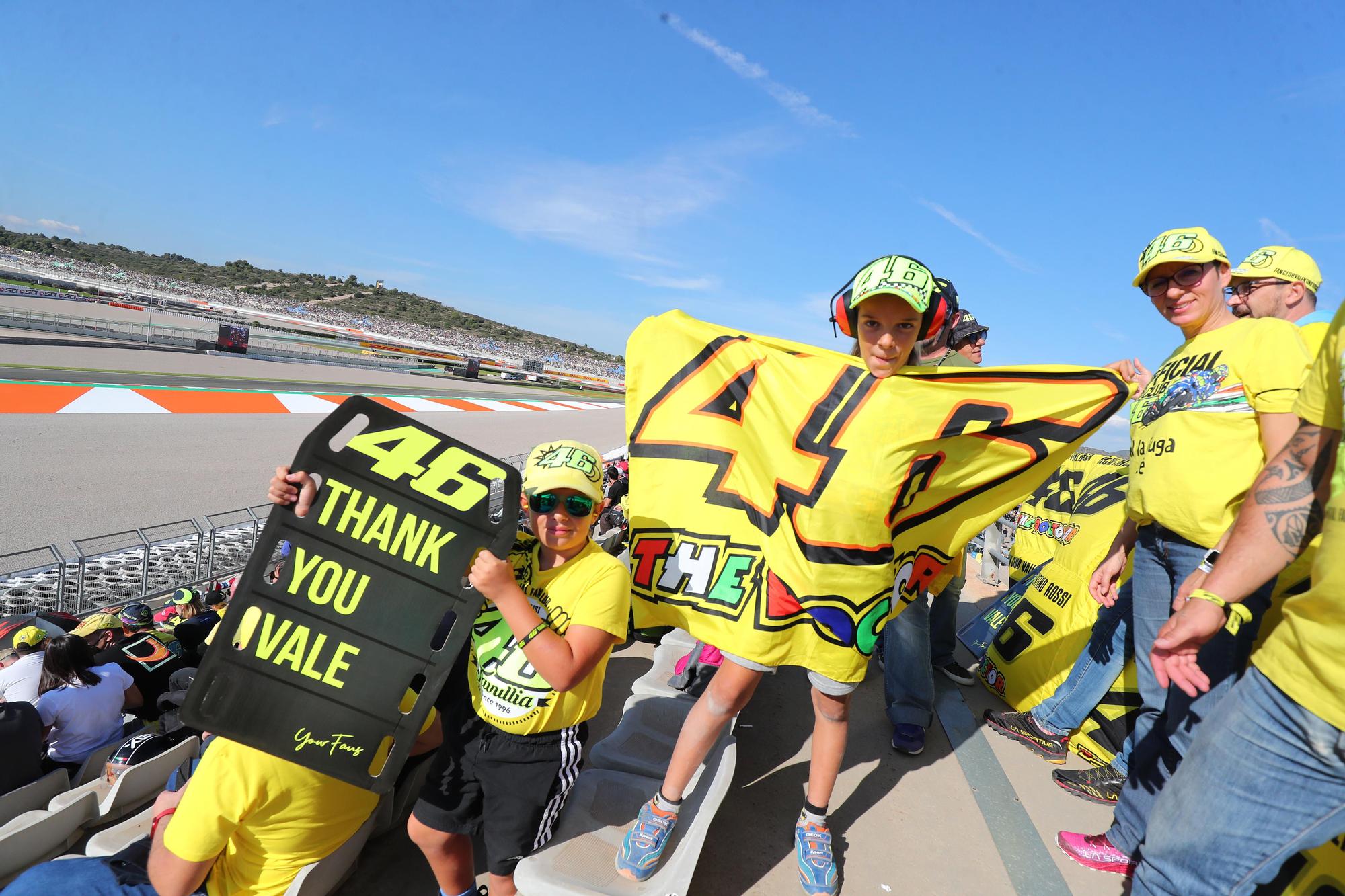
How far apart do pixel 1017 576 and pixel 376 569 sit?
5597 millimetres

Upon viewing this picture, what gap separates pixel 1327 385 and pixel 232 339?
3980cm

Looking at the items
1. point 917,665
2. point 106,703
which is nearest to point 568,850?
point 917,665

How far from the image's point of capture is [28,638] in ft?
12.8

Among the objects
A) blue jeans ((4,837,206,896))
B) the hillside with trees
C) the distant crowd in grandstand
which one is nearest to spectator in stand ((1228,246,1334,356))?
blue jeans ((4,837,206,896))

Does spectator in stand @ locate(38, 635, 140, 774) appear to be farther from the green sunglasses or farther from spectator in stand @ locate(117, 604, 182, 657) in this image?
the green sunglasses

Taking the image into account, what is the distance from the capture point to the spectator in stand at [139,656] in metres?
4.16

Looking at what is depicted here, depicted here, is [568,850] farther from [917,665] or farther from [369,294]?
[369,294]

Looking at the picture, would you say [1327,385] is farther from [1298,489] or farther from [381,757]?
[381,757]

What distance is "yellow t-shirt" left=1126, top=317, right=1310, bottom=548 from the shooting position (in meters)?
2.41

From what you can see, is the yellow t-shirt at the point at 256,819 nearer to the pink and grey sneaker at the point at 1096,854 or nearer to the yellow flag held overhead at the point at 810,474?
the yellow flag held overhead at the point at 810,474

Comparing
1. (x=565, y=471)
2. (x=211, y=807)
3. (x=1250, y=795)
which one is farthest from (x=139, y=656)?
(x=1250, y=795)

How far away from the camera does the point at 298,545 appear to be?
1938mm

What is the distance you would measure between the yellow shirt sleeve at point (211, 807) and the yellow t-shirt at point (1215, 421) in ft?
10.6

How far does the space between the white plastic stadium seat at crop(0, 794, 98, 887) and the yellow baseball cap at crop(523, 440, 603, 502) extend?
1918 millimetres
